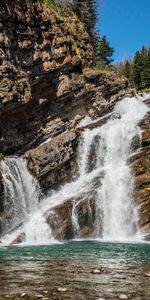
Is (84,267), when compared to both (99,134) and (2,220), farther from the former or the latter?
(99,134)

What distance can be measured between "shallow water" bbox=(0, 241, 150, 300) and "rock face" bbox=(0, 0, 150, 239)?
1341 centimetres

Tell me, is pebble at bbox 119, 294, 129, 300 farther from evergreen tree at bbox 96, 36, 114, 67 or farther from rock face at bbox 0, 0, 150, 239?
evergreen tree at bbox 96, 36, 114, 67

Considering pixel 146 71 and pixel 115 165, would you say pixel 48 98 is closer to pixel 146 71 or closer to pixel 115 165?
pixel 115 165

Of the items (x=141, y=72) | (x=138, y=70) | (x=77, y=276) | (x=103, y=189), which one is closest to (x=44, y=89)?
(x=103, y=189)

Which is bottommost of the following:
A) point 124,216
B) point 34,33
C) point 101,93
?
point 124,216

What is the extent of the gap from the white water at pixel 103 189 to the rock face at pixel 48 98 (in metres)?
0.86

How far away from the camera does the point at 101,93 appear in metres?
58.0

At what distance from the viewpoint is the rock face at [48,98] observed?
41206 mm

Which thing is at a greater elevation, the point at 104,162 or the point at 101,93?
the point at 101,93

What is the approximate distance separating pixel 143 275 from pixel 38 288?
4567 millimetres

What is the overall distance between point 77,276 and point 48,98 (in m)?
36.3

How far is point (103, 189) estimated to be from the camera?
1567 inches

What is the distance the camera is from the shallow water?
44.4ft

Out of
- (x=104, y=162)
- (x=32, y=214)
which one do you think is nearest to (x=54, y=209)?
(x=32, y=214)
